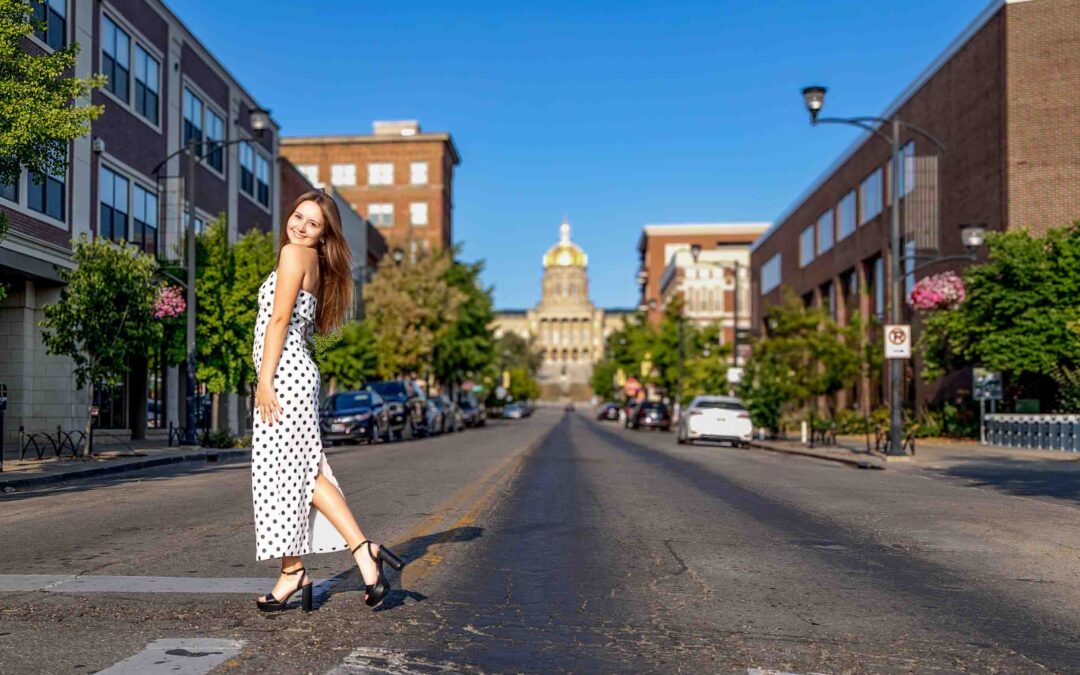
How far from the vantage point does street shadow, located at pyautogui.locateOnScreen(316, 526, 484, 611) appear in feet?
20.8

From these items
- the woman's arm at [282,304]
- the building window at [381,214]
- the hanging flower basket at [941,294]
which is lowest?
the woman's arm at [282,304]

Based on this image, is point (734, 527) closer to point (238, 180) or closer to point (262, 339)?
point (262, 339)

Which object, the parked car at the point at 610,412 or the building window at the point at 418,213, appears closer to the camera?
the parked car at the point at 610,412

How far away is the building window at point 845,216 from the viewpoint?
54.2m

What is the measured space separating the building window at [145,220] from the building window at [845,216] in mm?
33444

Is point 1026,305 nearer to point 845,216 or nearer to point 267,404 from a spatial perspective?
point 267,404

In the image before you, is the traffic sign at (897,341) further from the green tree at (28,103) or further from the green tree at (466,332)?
the green tree at (466,332)

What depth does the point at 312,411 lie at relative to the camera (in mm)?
5832

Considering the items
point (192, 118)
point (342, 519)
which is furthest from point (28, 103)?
point (192, 118)

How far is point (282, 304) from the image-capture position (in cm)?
566

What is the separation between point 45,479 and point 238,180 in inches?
992

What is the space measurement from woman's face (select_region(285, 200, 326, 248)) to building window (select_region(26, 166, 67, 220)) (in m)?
20.4

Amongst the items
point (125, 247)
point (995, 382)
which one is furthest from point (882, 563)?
point (995, 382)

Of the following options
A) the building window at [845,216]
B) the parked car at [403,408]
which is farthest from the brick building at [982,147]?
the parked car at [403,408]
